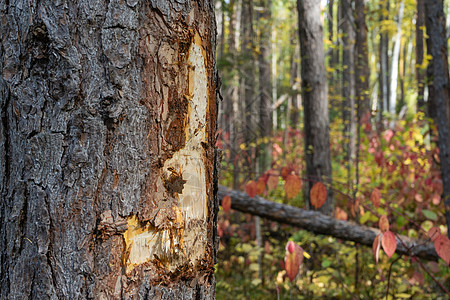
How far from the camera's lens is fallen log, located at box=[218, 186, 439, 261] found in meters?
3.45

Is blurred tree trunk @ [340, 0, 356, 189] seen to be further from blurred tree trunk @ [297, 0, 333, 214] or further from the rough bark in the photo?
the rough bark

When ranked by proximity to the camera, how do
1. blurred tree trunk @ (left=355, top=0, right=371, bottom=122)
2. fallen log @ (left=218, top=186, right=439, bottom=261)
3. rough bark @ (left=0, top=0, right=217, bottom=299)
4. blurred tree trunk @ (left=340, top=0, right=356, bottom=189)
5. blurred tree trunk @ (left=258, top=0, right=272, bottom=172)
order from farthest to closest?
blurred tree trunk @ (left=258, top=0, right=272, bottom=172)
blurred tree trunk @ (left=340, top=0, right=356, bottom=189)
blurred tree trunk @ (left=355, top=0, right=371, bottom=122)
fallen log @ (left=218, top=186, right=439, bottom=261)
rough bark @ (left=0, top=0, right=217, bottom=299)

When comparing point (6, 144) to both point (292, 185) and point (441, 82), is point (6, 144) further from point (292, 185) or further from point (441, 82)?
point (441, 82)

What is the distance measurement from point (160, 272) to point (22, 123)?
0.52 meters

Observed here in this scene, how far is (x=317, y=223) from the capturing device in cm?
369

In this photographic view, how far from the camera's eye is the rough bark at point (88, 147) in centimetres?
85

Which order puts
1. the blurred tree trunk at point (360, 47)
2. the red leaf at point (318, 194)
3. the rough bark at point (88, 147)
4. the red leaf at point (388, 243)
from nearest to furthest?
the rough bark at point (88, 147), the red leaf at point (388, 243), the red leaf at point (318, 194), the blurred tree trunk at point (360, 47)

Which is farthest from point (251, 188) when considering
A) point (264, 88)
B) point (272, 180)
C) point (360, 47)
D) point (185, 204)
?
point (360, 47)

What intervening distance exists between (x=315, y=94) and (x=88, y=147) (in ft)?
13.8

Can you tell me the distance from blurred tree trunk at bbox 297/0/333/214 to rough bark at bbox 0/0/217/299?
13.0ft

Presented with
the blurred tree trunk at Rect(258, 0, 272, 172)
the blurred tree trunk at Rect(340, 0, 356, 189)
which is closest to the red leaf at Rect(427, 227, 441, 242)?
the blurred tree trunk at Rect(340, 0, 356, 189)

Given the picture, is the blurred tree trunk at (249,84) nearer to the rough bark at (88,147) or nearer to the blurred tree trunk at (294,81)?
the blurred tree trunk at (294,81)

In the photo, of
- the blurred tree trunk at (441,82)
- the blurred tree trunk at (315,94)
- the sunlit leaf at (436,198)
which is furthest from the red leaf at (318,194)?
the sunlit leaf at (436,198)

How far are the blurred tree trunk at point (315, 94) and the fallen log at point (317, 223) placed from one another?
972mm
